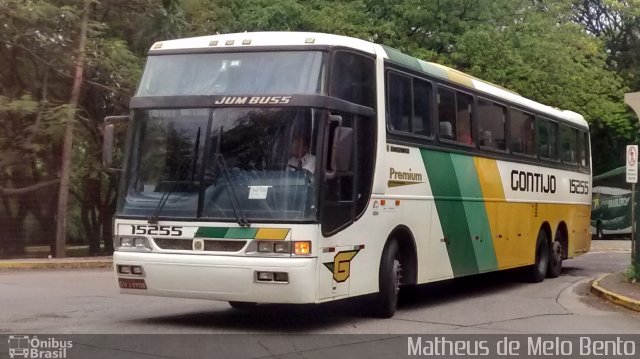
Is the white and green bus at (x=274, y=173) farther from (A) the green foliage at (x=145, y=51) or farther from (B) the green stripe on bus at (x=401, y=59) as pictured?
(A) the green foliage at (x=145, y=51)

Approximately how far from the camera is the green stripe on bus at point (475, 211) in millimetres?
12812

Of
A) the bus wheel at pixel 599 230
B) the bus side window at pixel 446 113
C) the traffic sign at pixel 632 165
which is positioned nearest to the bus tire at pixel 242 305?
the bus side window at pixel 446 113

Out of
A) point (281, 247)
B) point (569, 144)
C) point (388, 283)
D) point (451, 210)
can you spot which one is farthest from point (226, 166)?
point (569, 144)

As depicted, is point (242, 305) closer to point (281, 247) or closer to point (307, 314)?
point (307, 314)

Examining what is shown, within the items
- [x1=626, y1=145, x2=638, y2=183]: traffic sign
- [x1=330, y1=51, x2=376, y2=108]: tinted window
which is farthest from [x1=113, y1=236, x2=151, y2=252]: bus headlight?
[x1=626, y1=145, x2=638, y2=183]: traffic sign

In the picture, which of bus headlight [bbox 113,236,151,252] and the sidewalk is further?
the sidewalk

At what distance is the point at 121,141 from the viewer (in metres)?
20.7

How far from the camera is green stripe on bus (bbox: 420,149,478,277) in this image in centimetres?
1191

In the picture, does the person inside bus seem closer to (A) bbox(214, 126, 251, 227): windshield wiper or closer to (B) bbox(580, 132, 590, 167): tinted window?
(A) bbox(214, 126, 251, 227): windshield wiper

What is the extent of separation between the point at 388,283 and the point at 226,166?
108 inches

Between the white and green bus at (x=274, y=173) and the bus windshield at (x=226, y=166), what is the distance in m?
0.01

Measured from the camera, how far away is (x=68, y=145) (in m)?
19.7

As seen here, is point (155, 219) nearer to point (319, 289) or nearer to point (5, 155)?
point (319, 289)

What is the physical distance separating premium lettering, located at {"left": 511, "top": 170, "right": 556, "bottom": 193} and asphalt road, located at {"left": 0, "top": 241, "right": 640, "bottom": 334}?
6.46 ft
